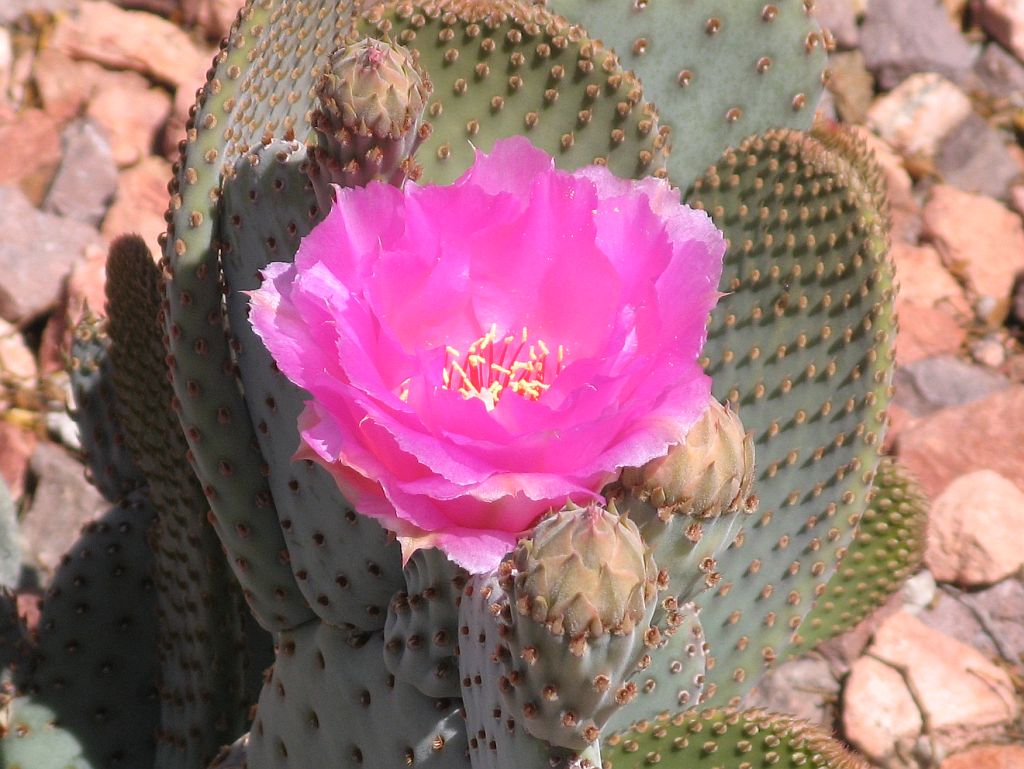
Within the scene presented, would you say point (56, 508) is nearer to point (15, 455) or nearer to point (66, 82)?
point (15, 455)

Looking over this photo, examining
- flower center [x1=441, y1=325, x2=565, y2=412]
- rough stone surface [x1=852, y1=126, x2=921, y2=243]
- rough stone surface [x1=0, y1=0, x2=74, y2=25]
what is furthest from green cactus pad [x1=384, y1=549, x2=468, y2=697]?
rough stone surface [x1=0, y1=0, x2=74, y2=25]

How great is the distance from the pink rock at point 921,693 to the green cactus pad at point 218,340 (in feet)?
4.02

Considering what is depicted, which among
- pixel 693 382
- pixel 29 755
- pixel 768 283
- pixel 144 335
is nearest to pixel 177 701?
pixel 29 755

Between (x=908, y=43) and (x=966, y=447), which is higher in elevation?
(x=908, y=43)

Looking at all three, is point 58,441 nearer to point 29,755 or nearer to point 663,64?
point 29,755

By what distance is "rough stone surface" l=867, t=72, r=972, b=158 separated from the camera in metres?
3.24

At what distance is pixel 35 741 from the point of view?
1.52 meters

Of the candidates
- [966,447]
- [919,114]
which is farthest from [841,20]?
[966,447]

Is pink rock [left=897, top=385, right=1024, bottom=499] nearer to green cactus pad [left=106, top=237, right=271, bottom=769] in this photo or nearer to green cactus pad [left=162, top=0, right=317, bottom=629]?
green cactus pad [left=106, top=237, right=271, bottom=769]

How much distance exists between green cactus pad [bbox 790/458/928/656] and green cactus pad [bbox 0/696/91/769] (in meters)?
1.04

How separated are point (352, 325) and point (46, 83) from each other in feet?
8.19

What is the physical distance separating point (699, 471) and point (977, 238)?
2.49 metres

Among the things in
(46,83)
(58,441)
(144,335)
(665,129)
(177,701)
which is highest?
(665,129)

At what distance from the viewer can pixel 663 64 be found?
5.04 feet
